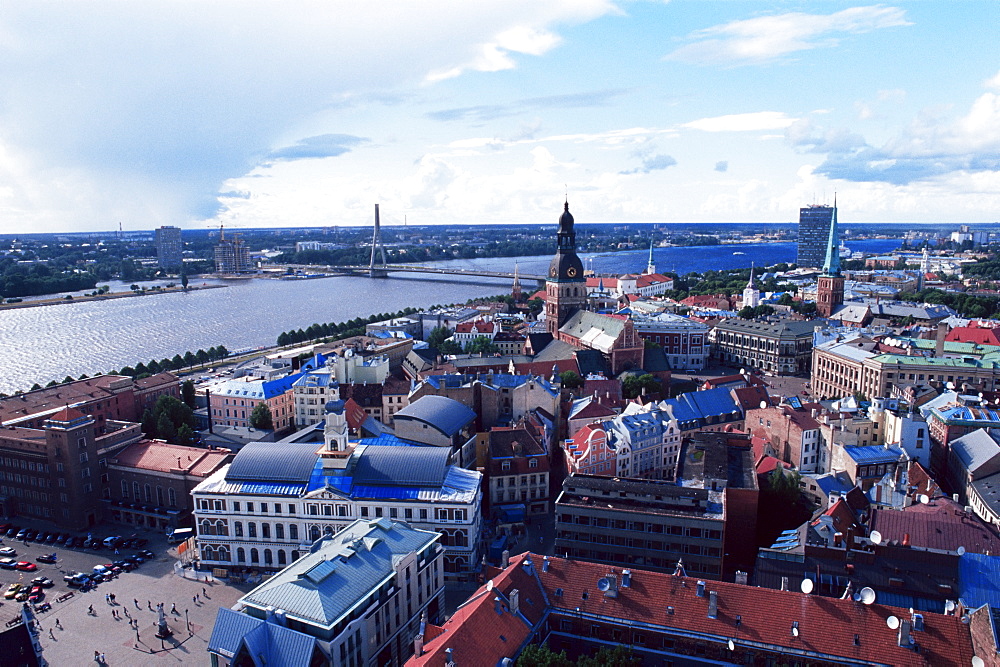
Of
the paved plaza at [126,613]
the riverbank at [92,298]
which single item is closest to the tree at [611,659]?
the paved plaza at [126,613]

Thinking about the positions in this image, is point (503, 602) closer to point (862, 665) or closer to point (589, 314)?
point (862, 665)

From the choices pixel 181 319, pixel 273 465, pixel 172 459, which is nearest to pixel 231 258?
pixel 181 319

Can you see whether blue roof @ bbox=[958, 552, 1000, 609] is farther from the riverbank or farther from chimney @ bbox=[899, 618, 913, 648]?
the riverbank

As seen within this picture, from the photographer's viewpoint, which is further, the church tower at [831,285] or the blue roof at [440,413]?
the church tower at [831,285]

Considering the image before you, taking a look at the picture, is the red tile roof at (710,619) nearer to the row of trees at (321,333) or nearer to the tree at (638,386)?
the tree at (638,386)

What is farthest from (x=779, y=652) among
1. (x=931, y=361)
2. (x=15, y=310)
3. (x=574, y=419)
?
(x=15, y=310)

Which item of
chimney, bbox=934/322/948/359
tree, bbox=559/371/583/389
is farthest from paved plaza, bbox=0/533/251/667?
chimney, bbox=934/322/948/359

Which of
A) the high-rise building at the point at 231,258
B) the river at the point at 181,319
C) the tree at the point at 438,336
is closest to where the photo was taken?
the tree at the point at 438,336
